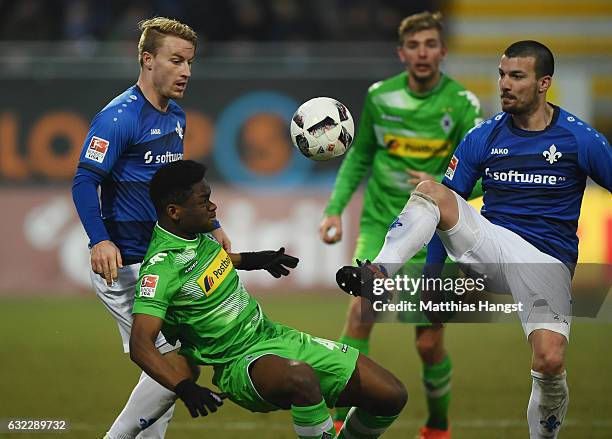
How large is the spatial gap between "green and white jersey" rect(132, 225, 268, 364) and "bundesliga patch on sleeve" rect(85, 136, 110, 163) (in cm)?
52

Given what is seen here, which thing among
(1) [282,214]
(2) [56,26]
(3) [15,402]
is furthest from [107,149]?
(2) [56,26]

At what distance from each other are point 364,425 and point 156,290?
127cm

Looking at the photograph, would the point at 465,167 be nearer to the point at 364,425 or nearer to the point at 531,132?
the point at 531,132

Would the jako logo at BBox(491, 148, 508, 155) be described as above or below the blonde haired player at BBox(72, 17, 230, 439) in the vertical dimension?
above

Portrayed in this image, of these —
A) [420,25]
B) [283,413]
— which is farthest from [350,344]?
[420,25]

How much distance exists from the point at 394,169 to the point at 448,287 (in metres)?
1.41

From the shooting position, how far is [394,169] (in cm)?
752

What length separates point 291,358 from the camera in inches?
207

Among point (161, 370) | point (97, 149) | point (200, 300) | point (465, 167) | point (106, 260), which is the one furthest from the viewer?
point (465, 167)

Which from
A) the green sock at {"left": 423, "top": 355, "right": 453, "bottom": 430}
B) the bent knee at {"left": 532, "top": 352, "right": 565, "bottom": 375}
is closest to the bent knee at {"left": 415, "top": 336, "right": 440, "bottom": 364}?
the green sock at {"left": 423, "top": 355, "right": 453, "bottom": 430}

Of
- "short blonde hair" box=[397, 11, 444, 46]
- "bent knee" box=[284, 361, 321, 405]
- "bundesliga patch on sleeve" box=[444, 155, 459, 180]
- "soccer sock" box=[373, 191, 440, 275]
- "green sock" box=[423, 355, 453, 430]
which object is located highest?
"short blonde hair" box=[397, 11, 444, 46]

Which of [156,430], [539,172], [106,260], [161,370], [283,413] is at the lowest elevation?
[283,413]

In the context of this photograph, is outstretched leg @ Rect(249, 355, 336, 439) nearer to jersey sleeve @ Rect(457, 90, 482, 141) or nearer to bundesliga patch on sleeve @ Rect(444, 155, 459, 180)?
bundesliga patch on sleeve @ Rect(444, 155, 459, 180)

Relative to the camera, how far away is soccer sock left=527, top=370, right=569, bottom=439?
548 centimetres
